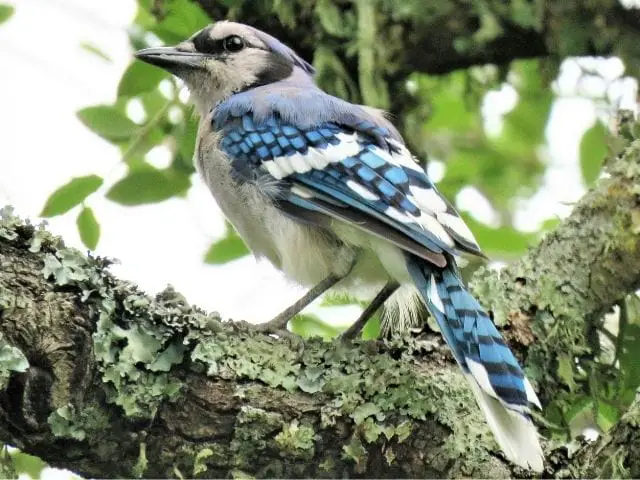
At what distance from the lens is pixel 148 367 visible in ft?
7.16

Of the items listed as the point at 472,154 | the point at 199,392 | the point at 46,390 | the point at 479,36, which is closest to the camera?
the point at 46,390

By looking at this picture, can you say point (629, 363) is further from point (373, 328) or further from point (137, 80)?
point (137, 80)

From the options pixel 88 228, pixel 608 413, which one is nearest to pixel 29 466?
pixel 88 228

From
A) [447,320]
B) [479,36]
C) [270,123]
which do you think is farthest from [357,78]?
[447,320]

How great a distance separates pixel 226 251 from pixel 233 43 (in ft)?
2.34

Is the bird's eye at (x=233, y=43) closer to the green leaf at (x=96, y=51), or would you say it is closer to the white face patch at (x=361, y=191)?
the green leaf at (x=96, y=51)

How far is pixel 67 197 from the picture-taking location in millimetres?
2766

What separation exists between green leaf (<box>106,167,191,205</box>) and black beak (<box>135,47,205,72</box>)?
352 mm

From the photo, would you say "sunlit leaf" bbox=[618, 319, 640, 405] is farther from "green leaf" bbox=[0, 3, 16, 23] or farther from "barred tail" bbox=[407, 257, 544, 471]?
"green leaf" bbox=[0, 3, 16, 23]

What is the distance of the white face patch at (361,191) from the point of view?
8.68ft

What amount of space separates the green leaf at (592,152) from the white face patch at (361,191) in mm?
1284

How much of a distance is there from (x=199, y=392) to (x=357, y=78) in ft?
5.52

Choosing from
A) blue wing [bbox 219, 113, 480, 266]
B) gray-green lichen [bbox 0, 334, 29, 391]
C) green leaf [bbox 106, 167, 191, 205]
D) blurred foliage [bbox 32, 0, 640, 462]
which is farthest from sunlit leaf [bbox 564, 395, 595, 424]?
gray-green lichen [bbox 0, 334, 29, 391]

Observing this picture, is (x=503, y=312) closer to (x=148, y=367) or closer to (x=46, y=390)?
(x=148, y=367)
